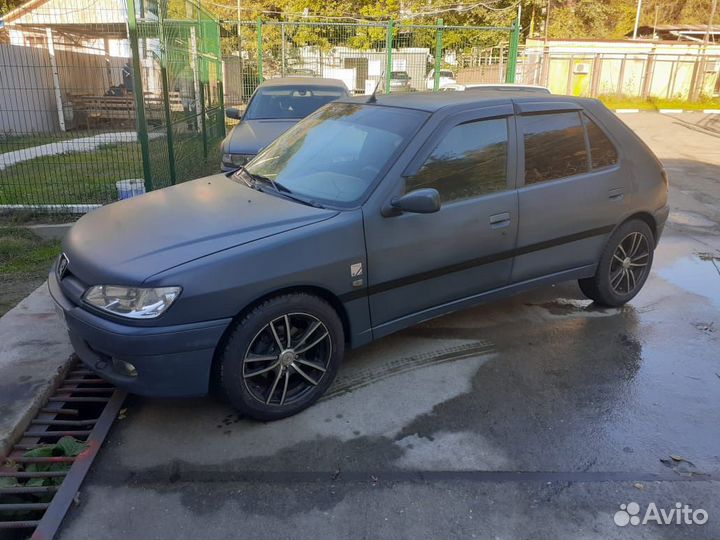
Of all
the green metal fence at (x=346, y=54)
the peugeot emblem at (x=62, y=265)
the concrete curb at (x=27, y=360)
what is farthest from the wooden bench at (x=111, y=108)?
the green metal fence at (x=346, y=54)

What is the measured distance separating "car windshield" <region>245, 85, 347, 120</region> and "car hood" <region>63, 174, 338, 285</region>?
534 centimetres

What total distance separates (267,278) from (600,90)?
1092 inches

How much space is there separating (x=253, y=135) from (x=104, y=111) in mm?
1942

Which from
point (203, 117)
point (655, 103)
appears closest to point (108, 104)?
point (203, 117)

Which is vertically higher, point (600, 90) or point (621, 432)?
point (600, 90)

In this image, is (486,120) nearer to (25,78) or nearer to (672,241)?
(672,241)

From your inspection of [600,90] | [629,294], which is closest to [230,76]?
[629,294]

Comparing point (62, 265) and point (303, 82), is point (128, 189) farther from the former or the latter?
point (303, 82)

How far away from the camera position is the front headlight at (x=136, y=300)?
113 inches

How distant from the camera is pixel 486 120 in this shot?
13.0 ft

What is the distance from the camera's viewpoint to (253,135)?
26.2 ft

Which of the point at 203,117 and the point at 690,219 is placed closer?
the point at 690,219

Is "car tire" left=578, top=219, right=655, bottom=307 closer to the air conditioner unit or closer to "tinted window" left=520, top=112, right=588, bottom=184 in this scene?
"tinted window" left=520, top=112, right=588, bottom=184

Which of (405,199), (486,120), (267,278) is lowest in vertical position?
(267,278)
